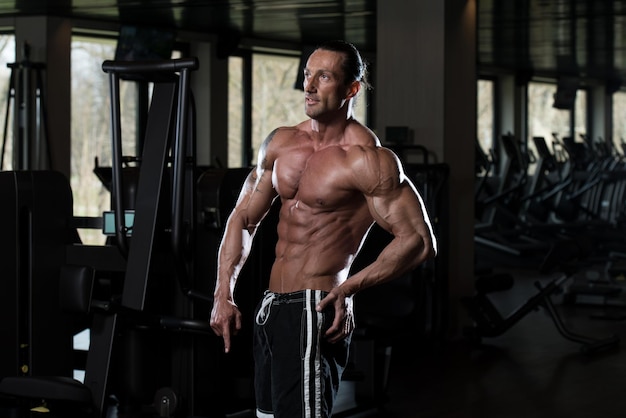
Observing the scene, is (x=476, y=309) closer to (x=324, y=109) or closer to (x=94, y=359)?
(x=94, y=359)

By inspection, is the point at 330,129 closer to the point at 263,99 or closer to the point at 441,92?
the point at 441,92

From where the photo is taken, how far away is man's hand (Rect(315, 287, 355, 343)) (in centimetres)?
232

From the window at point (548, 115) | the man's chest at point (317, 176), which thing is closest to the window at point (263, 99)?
the window at point (548, 115)

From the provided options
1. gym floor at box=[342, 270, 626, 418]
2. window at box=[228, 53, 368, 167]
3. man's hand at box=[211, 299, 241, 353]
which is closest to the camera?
man's hand at box=[211, 299, 241, 353]

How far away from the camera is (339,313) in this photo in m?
2.34

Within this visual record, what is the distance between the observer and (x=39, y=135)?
361 inches

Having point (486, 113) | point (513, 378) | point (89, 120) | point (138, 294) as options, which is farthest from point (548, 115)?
point (138, 294)

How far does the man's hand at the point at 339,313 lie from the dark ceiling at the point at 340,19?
6.33 m

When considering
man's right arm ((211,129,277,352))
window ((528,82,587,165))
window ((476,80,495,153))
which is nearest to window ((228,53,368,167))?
window ((476,80,495,153))

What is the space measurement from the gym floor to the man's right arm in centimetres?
207

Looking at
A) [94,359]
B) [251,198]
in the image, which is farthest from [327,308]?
[94,359]

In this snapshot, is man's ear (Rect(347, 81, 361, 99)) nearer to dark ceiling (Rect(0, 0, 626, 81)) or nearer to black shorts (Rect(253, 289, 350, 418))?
black shorts (Rect(253, 289, 350, 418))

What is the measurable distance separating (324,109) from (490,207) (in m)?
8.97

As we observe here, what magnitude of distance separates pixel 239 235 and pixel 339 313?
356 millimetres
